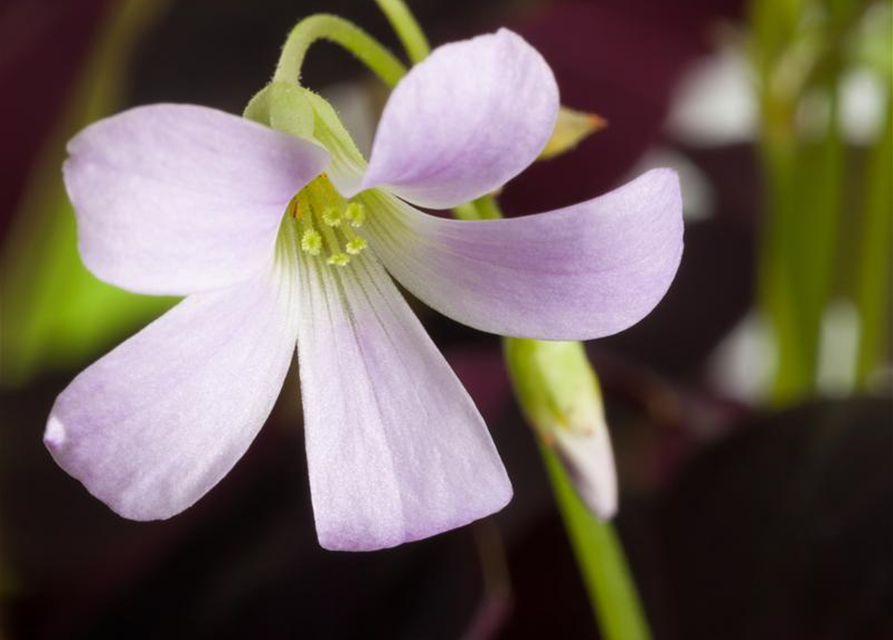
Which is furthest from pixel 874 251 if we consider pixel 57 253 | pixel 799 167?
pixel 57 253

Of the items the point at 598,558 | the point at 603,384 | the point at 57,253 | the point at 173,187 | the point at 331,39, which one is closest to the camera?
the point at 173,187

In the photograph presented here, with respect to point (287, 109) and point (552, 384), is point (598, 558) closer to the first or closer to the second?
point (552, 384)

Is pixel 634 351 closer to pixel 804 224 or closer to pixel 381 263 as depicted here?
pixel 804 224

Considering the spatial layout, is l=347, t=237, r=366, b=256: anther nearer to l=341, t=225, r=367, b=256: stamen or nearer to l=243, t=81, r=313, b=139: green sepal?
l=341, t=225, r=367, b=256: stamen

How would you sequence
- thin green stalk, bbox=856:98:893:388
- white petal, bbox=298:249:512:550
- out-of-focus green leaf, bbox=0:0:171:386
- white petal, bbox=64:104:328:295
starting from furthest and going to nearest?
out-of-focus green leaf, bbox=0:0:171:386
thin green stalk, bbox=856:98:893:388
white petal, bbox=298:249:512:550
white petal, bbox=64:104:328:295

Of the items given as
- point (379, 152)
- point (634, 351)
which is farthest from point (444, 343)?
point (379, 152)

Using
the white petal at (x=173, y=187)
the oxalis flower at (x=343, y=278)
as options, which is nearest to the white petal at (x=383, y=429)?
the oxalis flower at (x=343, y=278)

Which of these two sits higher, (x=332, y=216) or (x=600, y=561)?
(x=332, y=216)

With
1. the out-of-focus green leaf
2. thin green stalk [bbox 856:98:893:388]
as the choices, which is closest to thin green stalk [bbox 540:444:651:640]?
thin green stalk [bbox 856:98:893:388]
